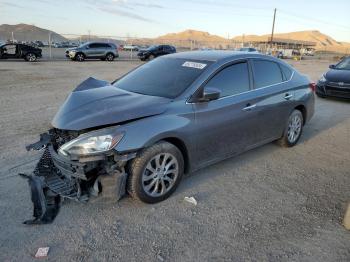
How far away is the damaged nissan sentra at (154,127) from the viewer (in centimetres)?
356

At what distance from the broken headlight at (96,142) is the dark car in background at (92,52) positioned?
80.4ft

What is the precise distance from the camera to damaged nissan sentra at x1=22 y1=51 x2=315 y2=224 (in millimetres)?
3564

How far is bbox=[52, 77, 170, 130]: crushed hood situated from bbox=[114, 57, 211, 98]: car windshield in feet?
0.68

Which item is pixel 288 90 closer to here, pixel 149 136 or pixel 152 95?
pixel 152 95

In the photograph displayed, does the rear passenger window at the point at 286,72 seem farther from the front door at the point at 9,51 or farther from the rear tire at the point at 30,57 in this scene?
the front door at the point at 9,51

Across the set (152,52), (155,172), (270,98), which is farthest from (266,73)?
(152,52)

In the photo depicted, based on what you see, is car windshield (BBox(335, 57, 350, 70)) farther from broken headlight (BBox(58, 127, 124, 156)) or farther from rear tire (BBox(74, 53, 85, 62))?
rear tire (BBox(74, 53, 85, 62))

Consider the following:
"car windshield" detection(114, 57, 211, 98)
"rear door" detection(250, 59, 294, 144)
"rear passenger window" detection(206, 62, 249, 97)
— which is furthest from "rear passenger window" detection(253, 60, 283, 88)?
"car windshield" detection(114, 57, 211, 98)

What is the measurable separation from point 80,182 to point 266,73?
3297mm

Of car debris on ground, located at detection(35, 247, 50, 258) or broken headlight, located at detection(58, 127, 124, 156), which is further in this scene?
broken headlight, located at detection(58, 127, 124, 156)

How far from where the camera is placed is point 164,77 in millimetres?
4633

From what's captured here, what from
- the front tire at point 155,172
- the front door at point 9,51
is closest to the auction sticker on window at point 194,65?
the front tire at point 155,172

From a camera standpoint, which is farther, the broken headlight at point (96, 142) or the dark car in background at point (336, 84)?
the dark car in background at point (336, 84)

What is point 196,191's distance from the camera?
14.1 feet
